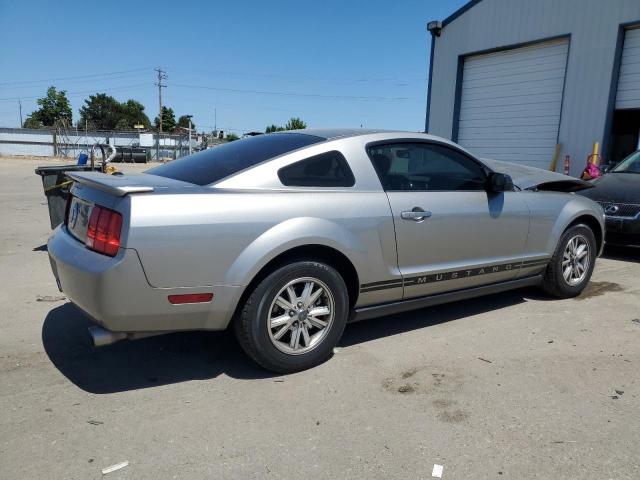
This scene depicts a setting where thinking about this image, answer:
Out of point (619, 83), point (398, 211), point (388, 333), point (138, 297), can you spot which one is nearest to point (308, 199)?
point (398, 211)

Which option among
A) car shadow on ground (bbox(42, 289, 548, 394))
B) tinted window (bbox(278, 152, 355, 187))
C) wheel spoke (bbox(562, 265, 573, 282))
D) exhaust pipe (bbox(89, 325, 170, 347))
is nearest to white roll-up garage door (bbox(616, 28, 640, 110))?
wheel spoke (bbox(562, 265, 573, 282))

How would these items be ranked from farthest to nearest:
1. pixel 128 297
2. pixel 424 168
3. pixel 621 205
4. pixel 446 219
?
1. pixel 621 205
2. pixel 424 168
3. pixel 446 219
4. pixel 128 297

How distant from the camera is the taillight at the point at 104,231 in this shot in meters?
2.78

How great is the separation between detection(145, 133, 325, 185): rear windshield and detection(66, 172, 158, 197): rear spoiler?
30 centimetres

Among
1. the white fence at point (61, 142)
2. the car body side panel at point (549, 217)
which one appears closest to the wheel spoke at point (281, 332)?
the car body side panel at point (549, 217)

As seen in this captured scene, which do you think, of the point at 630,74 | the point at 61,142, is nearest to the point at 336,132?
the point at 630,74

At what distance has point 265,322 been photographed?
10.2 feet

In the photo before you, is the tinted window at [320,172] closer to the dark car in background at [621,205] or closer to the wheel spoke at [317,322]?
the wheel spoke at [317,322]

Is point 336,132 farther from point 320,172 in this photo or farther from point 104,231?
point 104,231

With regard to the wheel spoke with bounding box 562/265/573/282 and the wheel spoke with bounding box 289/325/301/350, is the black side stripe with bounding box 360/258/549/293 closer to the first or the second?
the wheel spoke with bounding box 562/265/573/282

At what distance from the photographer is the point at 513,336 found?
13.3ft

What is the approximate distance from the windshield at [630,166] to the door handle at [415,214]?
5751 mm

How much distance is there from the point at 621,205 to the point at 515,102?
830cm

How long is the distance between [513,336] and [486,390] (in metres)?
1.05
